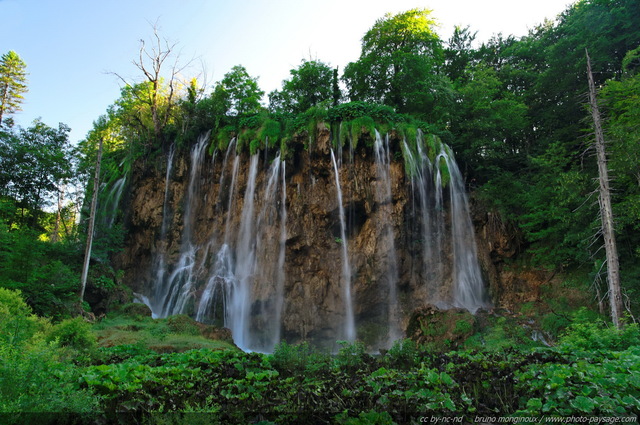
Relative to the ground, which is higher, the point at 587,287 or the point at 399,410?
the point at 587,287

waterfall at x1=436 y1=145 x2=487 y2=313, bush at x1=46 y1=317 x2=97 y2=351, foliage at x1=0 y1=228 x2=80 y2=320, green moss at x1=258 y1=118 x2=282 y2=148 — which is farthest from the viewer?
green moss at x1=258 y1=118 x2=282 y2=148

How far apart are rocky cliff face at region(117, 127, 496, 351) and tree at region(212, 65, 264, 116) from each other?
720cm

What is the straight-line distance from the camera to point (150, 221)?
73.0ft

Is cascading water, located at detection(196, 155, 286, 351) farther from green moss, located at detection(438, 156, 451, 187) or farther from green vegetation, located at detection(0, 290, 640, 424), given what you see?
green vegetation, located at detection(0, 290, 640, 424)

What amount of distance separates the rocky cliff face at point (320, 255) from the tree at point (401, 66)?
20.7 feet

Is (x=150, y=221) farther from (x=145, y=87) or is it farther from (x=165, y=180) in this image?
(x=145, y=87)

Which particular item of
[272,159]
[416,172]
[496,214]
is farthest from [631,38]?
[272,159]

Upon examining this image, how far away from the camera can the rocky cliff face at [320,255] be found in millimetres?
16609

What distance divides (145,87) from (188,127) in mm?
9557

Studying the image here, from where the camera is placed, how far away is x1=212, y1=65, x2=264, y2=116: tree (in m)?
25.4

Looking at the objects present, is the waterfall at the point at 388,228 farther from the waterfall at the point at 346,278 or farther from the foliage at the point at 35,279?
the foliage at the point at 35,279

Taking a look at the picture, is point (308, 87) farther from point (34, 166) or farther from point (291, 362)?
point (291, 362)

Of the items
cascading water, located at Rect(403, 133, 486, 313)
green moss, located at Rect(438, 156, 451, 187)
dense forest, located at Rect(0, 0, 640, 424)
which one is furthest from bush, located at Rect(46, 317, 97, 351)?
green moss, located at Rect(438, 156, 451, 187)

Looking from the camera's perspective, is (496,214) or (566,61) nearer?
(496,214)
